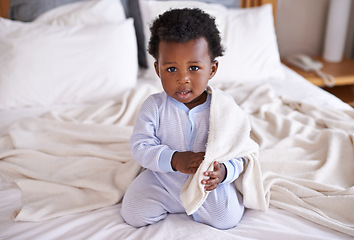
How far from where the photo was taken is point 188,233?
94 cm

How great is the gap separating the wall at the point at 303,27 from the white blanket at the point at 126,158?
3.93 ft

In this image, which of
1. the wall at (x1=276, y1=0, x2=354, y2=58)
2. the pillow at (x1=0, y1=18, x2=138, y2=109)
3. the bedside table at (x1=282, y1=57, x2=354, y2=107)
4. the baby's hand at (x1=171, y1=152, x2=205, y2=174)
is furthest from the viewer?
the wall at (x1=276, y1=0, x2=354, y2=58)

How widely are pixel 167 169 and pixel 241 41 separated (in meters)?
1.24

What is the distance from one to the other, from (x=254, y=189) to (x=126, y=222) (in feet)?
1.28

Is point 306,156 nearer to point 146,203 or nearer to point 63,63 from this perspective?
point 146,203

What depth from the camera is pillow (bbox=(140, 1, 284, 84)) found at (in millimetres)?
1966

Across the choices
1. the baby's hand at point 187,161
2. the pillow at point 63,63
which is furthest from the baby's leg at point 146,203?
the pillow at point 63,63

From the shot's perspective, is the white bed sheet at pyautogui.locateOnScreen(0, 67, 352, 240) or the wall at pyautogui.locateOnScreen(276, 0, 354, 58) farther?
the wall at pyautogui.locateOnScreen(276, 0, 354, 58)

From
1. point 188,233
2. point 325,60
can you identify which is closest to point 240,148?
point 188,233

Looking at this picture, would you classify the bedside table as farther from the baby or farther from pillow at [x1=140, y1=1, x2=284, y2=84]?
the baby

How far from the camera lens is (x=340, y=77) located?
226 cm

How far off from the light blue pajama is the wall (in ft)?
5.96

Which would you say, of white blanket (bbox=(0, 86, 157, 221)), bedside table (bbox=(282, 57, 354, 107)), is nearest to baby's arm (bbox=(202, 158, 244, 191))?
white blanket (bbox=(0, 86, 157, 221))

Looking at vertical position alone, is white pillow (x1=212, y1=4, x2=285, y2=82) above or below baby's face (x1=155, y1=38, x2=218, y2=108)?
below
